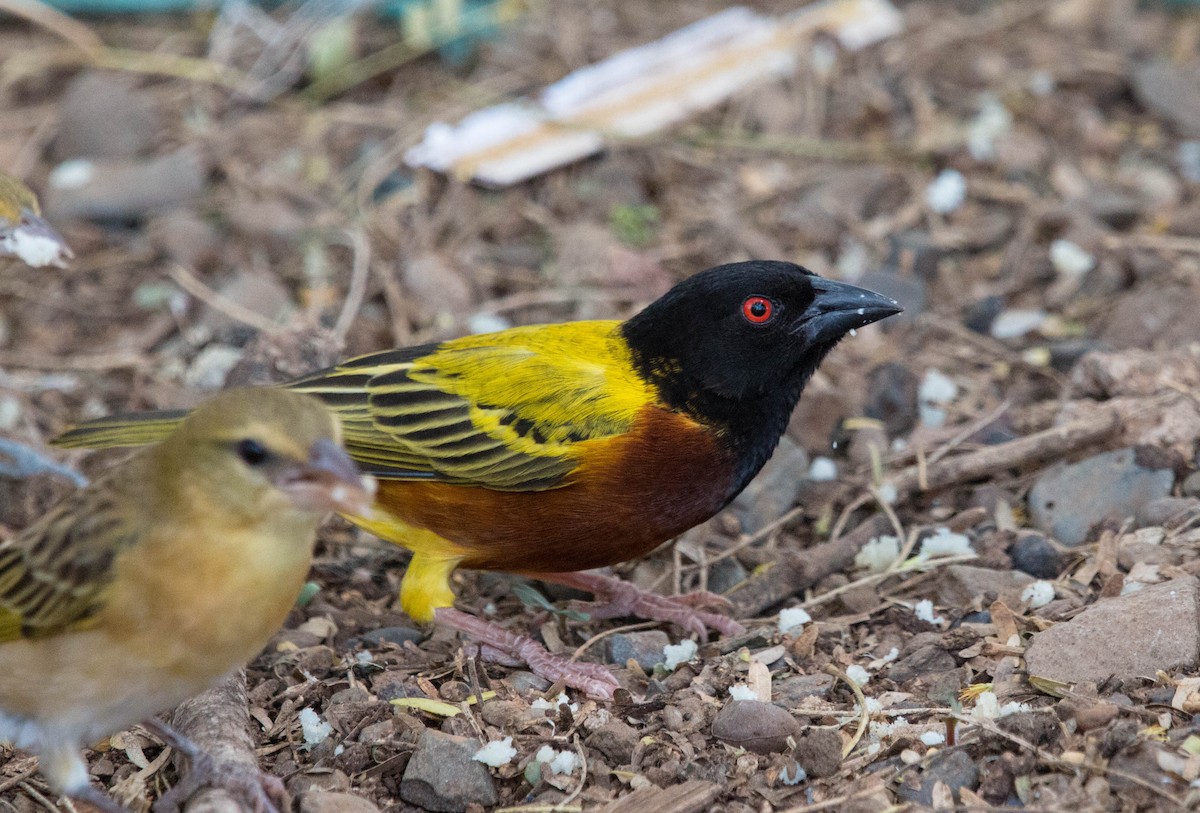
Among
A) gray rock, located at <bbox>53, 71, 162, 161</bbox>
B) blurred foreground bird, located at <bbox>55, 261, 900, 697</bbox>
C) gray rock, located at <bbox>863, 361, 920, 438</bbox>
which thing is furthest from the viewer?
gray rock, located at <bbox>53, 71, 162, 161</bbox>

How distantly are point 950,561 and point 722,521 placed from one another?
980mm

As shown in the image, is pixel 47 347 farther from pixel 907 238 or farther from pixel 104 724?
pixel 907 238

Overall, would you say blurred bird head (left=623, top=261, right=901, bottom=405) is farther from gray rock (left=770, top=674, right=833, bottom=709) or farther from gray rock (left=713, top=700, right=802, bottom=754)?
gray rock (left=713, top=700, right=802, bottom=754)

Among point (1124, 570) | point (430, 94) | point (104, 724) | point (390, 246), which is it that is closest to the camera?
point (104, 724)

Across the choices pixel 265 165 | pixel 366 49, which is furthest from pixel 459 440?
pixel 366 49

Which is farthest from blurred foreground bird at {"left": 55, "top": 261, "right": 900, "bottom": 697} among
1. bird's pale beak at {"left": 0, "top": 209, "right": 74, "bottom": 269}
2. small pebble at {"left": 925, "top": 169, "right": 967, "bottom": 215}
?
small pebble at {"left": 925, "top": 169, "right": 967, "bottom": 215}

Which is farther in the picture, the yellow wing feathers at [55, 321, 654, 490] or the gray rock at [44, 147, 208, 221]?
the gray rock at [44, 147, 208, 221]

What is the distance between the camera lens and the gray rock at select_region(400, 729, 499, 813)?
3.99 metres

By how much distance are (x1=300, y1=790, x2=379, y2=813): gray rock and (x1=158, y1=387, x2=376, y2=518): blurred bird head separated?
2.98 ft

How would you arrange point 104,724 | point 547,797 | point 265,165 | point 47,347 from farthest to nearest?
point 265,165 → point 47,347 → point 547,797 → point 104,724

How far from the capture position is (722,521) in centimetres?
571

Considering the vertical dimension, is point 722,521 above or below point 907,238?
below

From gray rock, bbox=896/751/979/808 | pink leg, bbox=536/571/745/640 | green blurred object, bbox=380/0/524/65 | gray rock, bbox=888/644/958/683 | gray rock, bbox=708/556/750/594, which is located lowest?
gray rock, bbox=708/556/750/594

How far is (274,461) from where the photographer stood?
3.37m
